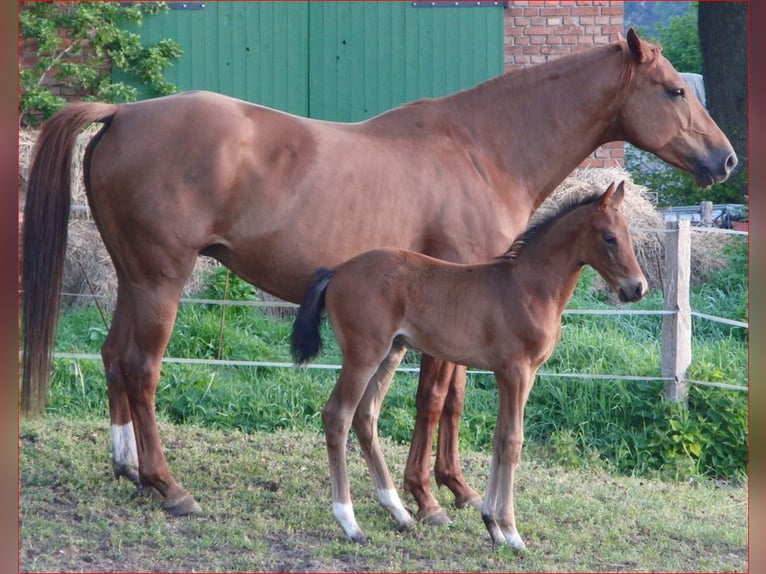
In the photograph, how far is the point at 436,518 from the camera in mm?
5309

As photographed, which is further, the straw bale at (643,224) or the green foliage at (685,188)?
the green foliage at (685,188)

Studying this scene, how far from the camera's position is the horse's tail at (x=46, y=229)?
5.17 m

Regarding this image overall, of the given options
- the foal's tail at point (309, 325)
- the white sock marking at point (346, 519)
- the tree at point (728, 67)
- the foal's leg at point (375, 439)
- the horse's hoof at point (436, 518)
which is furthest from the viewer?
the tree at point (728, 67)

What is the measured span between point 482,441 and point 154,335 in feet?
10.0

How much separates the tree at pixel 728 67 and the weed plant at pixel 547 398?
4541mm

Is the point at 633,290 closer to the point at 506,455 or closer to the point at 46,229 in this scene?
the point at 506,455

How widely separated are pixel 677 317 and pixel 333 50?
5376mm

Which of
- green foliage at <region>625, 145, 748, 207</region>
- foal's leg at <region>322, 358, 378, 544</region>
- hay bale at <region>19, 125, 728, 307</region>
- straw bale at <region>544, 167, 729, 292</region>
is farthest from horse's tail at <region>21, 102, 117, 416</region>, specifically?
green foliage at <region>625, 145, 748, 207</region>

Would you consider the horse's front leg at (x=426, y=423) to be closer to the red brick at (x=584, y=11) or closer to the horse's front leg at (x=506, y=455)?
the horse's front leg at (x=506, y=455)

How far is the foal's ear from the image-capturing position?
4.66 m

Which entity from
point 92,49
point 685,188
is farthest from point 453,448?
point 685,188

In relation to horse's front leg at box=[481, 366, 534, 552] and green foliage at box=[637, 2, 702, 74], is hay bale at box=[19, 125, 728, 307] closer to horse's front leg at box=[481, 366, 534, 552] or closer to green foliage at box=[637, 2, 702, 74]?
horse's front leg at box=[481, 366, 534, 552]

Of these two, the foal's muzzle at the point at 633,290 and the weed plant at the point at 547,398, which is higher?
the foal's muzzle at the point at 633,290

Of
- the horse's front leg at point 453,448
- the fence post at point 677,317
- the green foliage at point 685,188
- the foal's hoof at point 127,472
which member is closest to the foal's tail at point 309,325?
the horse's front leg at point 453,448
